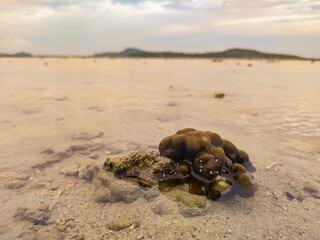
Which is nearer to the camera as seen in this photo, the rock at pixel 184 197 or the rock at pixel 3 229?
the rock at pixel 3 229

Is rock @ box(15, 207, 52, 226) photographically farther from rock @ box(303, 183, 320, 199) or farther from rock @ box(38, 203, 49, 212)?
rock @ box(303, 183, 320, 199)

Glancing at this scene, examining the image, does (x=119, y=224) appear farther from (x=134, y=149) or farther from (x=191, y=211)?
→ (x=134, y=149)

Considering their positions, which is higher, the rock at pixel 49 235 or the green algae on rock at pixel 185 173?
the green algae on rock at pixel 185 173

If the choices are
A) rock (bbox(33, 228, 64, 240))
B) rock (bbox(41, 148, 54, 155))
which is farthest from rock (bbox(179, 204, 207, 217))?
rock (bbox(41, 148, 54, 155))

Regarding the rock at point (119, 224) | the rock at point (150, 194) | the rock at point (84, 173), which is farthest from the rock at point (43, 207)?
the rock at point (150, 194)

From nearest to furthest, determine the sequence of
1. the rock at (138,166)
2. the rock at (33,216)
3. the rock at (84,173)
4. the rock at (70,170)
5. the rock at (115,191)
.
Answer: the rock at (33,216) → the rock at (115,191) → the rock at (138,166) → the rock at (84,173) → the rock at (70,170)

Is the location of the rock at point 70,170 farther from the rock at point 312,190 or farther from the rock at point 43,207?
the rock at point 312,190

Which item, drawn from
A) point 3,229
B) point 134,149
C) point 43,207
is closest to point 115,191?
point 43,207
